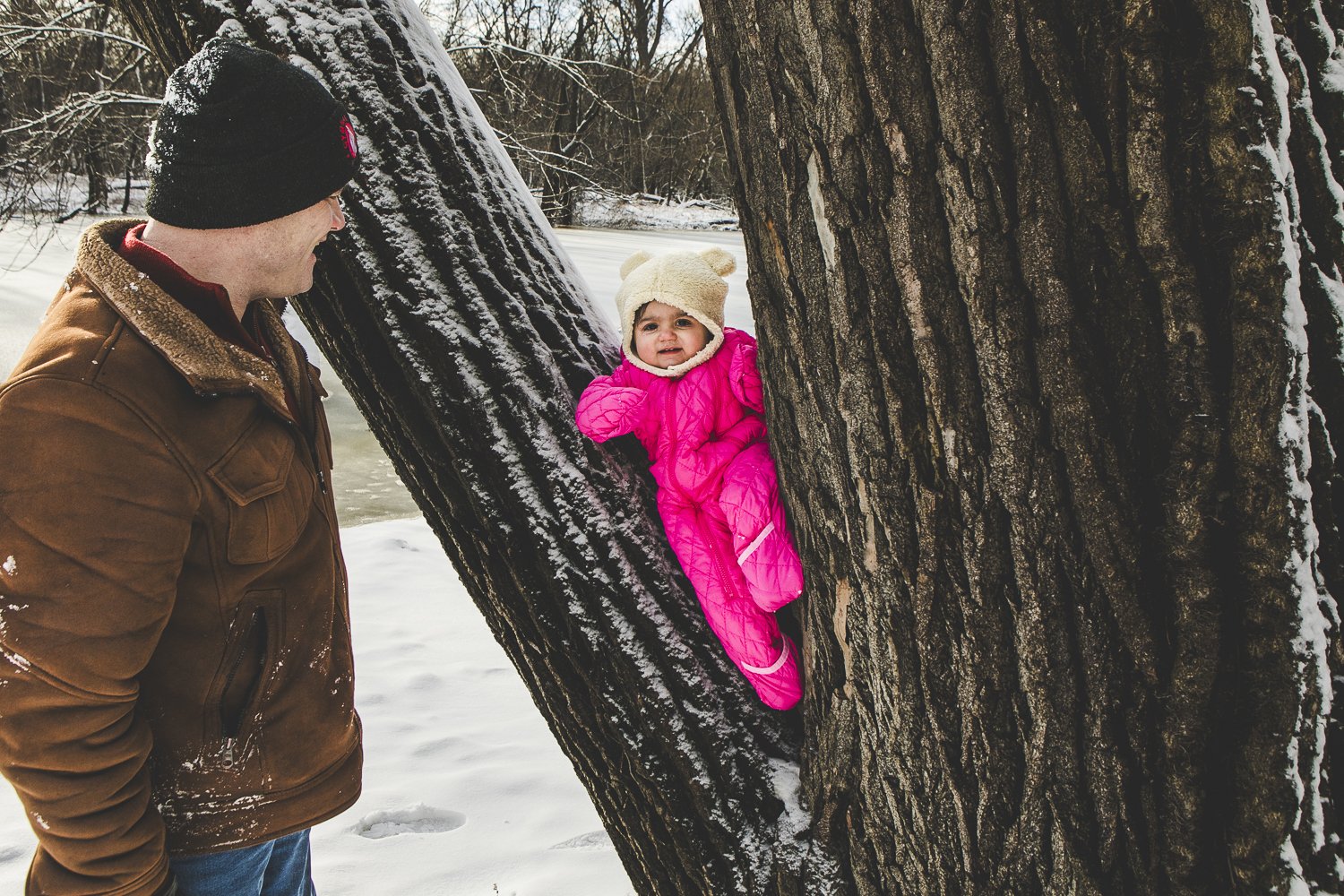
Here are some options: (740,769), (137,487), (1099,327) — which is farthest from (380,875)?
(1099,327)

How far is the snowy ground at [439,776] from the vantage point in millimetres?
2441

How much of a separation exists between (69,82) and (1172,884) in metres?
14.6

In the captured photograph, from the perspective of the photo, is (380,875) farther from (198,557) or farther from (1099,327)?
(1099,327)

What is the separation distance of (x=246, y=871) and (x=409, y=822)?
1286 mm

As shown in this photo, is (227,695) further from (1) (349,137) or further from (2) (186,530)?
(1) (349,137)

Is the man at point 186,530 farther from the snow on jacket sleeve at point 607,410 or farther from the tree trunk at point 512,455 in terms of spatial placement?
the snow on jacket sleeve at point 607,410

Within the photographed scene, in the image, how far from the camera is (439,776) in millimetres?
2914

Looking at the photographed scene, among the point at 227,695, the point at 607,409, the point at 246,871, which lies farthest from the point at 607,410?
the point at 246,871

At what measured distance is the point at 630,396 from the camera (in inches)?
58.7

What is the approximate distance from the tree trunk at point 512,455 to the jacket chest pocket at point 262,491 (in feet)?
0.64

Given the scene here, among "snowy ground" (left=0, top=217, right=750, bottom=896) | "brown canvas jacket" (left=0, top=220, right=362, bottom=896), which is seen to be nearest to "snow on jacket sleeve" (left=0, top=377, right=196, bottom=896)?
"brown canvas jacket" (left=0, top=220, right=362, bottom=896)

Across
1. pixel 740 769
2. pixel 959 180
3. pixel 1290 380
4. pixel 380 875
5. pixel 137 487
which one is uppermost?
pixel 959 180

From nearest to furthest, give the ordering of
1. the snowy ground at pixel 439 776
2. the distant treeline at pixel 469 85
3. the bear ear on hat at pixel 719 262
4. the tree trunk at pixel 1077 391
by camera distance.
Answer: the tree trunk at pixel 1077 391, the bear ear on hat at pixel 719 262, the snowy ground at pixel 439 776, the distant treeline at pixel 469 85

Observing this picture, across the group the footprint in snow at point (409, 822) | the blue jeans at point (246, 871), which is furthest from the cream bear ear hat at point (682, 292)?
the footprint in snow at point (409, 822)
